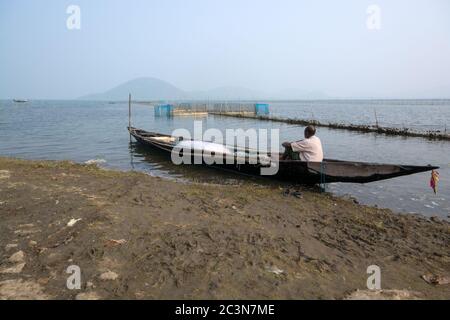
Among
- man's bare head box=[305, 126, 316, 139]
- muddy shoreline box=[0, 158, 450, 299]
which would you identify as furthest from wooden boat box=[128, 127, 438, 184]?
muddy shoreline box=[0, 158, 450, 299]

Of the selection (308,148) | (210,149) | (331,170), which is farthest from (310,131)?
(210,149)

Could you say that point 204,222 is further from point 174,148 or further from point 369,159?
point 369,159

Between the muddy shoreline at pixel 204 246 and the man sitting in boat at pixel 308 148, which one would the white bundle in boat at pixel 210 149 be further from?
the muddy shoreline at pixel 204 246

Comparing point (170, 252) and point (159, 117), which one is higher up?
point (159, 117)

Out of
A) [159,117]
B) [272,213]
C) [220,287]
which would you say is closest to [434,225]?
[272,213]

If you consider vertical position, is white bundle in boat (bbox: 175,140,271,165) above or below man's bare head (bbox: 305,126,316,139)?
below

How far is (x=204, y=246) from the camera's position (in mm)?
5121

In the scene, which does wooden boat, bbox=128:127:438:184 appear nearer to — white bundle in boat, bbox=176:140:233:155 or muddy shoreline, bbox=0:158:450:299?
muddy shoreline, bbox=0:158:450:299

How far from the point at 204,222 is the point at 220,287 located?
2.36 m

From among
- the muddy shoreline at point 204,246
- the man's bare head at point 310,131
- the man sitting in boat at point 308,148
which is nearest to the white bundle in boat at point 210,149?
the man sitting in boat at point 308,148

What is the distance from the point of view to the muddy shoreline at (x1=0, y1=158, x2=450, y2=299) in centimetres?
400

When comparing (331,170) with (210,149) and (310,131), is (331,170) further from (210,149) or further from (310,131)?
(210,149)

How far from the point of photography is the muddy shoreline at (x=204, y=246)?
3998mm
